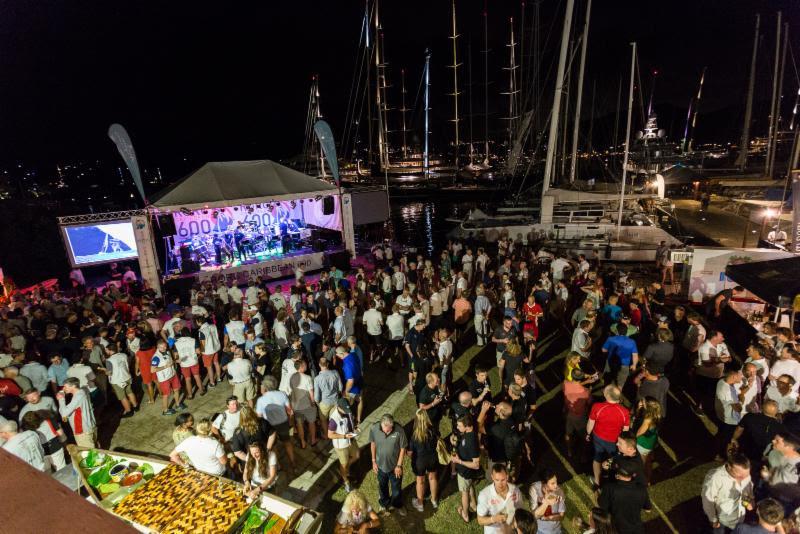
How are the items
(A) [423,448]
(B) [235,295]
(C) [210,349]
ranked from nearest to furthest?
(A) [423,448] → (C) [210,349] → (B) [235,295]

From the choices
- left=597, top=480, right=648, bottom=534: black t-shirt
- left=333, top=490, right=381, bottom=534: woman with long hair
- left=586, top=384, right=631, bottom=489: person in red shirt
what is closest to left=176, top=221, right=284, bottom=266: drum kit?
left=333, top=490, right=381, bottom=534: woman with long hair

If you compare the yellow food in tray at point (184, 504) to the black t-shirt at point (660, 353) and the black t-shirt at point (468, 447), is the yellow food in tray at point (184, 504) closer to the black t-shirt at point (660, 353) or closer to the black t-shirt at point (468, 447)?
the black t-shirt at point (468, 447)

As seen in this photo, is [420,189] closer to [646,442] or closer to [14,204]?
[14,204]

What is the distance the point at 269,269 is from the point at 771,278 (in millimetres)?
14184

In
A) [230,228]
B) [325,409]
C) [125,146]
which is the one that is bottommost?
[325,409]

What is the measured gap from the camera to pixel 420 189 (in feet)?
172

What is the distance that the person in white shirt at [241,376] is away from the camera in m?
6.05

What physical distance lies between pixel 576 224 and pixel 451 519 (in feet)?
51.3

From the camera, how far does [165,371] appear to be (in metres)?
6.72

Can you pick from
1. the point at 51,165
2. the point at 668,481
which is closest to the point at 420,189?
the point at 668,481

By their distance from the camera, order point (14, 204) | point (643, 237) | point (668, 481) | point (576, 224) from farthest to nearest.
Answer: point (14, 204), point (576, 224), point (643, 237), point (668, 481)

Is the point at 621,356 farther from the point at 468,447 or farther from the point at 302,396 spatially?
the point at 302,396

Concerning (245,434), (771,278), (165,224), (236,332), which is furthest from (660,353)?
(165,224)

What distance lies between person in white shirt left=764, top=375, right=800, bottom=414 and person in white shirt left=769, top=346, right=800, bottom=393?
0.21m
